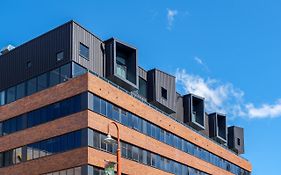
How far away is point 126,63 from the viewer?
2286 inches

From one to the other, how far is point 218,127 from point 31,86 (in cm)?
3695

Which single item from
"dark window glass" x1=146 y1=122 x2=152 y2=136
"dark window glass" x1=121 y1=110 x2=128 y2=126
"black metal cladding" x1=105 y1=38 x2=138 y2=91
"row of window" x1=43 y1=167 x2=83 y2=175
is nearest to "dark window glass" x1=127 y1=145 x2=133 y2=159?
"dark window glass" x1=121 y1=110 x2=128 y2=126

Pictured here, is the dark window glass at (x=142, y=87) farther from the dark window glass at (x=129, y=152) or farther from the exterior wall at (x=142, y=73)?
the dark window glass at (x=129, y=152)

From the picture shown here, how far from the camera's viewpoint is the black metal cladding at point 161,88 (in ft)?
204

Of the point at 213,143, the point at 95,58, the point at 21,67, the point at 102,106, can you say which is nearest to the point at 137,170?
the point at 102,106

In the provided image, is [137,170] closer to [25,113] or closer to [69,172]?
[69,172]

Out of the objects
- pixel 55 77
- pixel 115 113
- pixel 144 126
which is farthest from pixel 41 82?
pixel 144 126

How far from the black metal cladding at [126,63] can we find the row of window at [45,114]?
588 cm

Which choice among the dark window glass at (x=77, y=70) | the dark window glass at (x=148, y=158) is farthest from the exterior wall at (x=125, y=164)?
the dark window glass at (x=77, y=70)

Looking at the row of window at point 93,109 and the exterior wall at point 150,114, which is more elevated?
the exterior wall at point 150,114

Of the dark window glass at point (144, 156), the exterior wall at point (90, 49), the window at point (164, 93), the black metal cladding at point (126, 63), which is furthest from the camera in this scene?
the window at point (164, 93)

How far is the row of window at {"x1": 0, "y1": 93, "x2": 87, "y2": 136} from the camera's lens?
162 feet

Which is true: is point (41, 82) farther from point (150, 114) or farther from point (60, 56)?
point (150, 114)

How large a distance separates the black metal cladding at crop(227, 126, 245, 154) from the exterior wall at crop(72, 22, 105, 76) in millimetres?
37467
